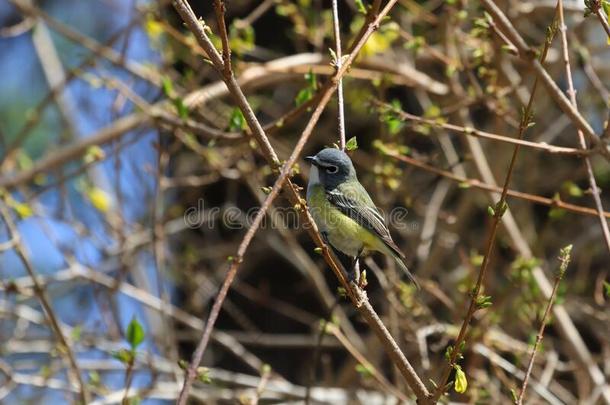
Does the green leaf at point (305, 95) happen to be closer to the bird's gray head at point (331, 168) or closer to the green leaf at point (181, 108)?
the bird's gray head at point (331, 168)

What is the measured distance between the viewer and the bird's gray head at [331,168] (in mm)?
3854

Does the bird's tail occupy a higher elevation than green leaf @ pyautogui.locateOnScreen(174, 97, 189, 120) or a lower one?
lower

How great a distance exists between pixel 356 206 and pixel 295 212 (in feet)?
3.34

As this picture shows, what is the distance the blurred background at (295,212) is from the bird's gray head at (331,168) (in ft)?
0.67

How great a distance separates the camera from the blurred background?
4.29 metres

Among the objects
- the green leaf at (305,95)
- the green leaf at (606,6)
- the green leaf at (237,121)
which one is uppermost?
the green leaf at (606,6)

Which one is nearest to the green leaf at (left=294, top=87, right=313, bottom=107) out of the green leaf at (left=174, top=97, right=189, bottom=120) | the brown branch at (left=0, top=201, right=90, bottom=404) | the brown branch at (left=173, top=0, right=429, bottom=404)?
the green leaf at (left=174, top=97, right=189, bottom=120)

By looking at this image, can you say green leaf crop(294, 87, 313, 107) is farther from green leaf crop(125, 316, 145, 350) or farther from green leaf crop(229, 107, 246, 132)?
green leaf crop(125, 316, 145, 350)

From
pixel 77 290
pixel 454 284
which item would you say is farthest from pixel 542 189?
pixel 77 290

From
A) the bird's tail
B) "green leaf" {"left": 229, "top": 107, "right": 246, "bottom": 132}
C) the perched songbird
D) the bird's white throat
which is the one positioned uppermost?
"green leaf" {"left": 229, "top": 107, "right": 246, "bottom": 132}

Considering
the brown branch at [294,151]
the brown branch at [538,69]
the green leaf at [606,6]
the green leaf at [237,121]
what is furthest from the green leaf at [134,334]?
the green leaf at [606,6]

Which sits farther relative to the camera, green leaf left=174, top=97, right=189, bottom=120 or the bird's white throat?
the bird's white throat

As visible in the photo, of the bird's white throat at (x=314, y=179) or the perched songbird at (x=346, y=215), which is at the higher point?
the bird's white throat at (x=314, y=179)

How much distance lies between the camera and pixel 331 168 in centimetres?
398
